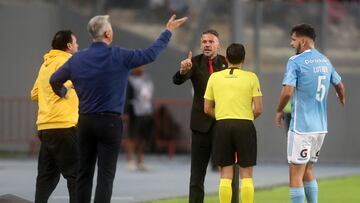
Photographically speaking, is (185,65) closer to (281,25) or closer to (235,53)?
(235,53)

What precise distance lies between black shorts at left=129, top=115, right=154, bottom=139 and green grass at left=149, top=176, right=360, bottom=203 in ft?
12.0

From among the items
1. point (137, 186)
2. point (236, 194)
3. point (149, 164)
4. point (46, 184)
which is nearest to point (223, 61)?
point (236, 194)

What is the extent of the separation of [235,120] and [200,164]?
36.9 inches

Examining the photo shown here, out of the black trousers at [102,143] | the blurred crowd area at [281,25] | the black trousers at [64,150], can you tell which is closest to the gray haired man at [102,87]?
the black trousers at [102,143]

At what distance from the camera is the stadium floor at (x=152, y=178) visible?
51.0 ft

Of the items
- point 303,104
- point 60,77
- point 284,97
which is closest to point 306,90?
point 303,104

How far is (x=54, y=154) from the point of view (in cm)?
1203

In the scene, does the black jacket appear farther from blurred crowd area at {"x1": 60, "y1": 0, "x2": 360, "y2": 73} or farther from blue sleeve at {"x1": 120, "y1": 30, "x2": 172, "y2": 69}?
blurred crowd area at {"x1": 60, "y1": 0, "x2": 360, "y2": 73}

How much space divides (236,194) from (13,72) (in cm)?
1197

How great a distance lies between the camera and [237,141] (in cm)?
1173

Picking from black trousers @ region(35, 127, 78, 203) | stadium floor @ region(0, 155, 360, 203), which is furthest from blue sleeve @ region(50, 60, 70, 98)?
stadium floor @ region(0, 155, 360, 203)

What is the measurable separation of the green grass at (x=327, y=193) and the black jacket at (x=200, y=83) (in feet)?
7.87

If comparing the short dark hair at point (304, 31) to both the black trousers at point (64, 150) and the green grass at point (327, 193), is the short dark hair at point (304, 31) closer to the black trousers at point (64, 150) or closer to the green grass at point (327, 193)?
the black trousers at point (64, 150)

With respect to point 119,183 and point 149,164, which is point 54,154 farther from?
point 149,164
